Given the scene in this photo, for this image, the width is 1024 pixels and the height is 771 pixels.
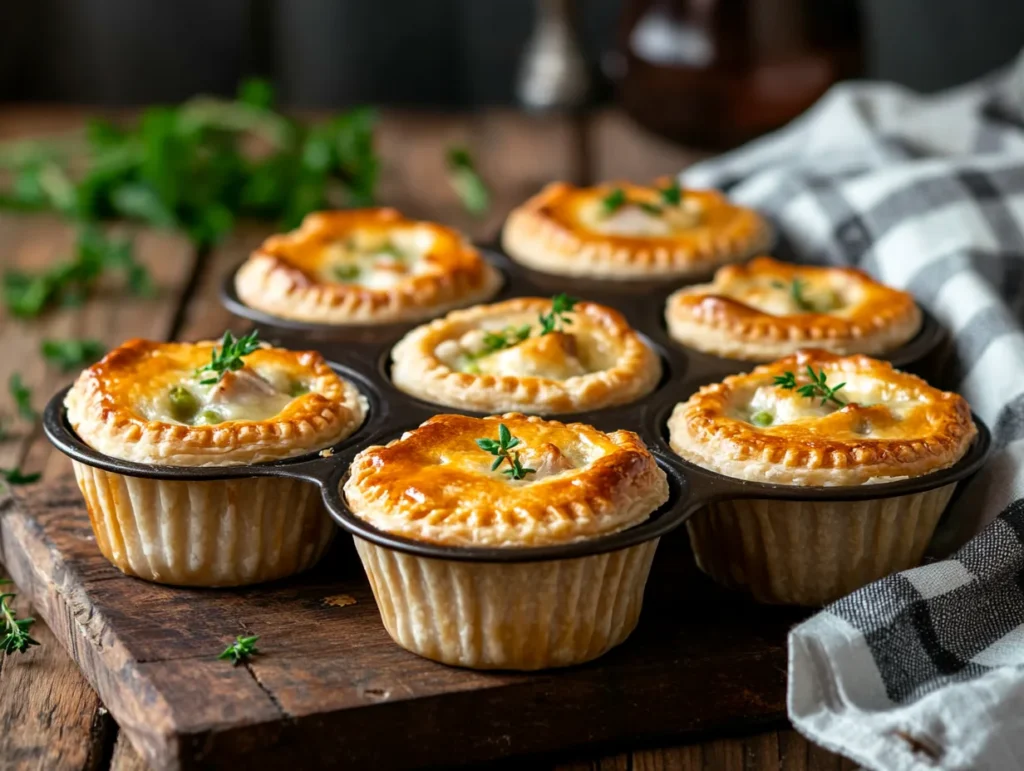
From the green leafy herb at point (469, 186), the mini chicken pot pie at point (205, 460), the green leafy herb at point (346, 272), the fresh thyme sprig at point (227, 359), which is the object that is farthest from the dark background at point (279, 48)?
the mini chicken pot pie at point (205, 460)

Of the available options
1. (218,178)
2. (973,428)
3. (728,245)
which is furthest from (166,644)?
(218,178)

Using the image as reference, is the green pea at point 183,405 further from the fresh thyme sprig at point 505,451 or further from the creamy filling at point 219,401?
the fresh thyme sprig at point 505,451

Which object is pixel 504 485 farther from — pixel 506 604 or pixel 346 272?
pixel 346 272

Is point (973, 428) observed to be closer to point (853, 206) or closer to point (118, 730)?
point (853, 206)

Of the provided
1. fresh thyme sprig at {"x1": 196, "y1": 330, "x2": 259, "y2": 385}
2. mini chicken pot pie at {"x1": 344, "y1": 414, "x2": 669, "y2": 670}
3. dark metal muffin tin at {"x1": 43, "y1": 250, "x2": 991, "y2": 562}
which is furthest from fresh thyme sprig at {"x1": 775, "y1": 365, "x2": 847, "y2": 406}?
fresh thyme sprig at {"x1": 196, "y1": 330, "x2": 259, "y2": 385}

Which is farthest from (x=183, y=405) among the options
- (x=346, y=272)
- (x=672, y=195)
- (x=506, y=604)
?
(x=672, y=195)
